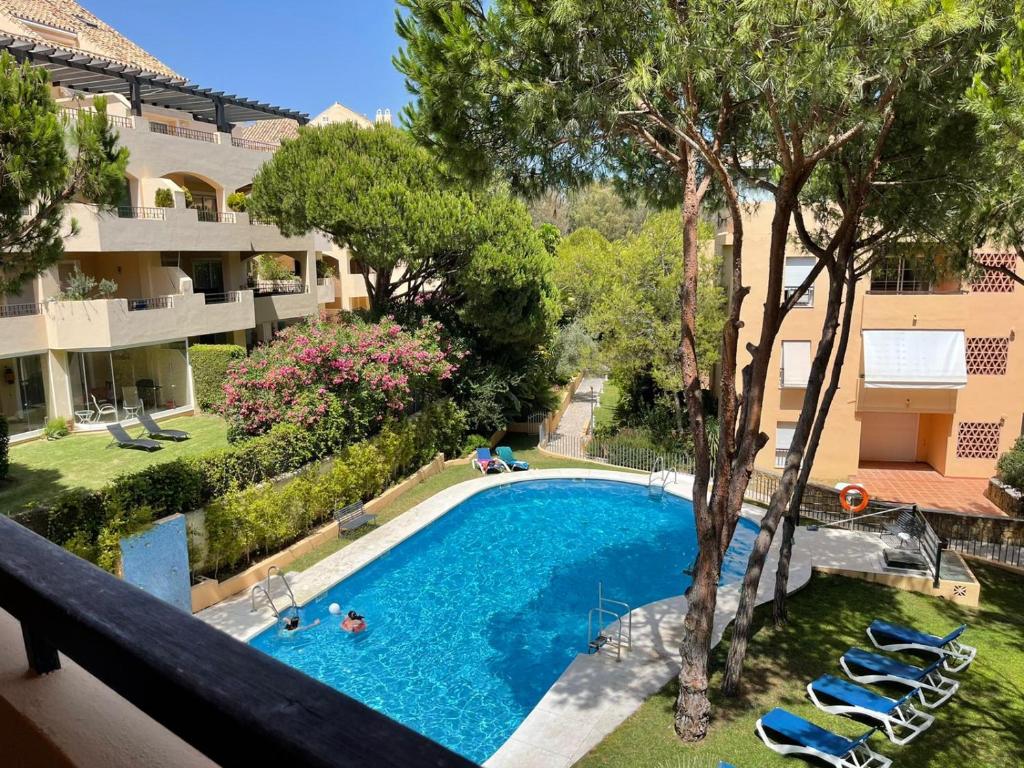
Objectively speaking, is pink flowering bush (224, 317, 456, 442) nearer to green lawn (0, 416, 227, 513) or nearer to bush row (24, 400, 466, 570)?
bush row (24, 400, 466, 570)

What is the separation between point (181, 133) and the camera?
29781mm

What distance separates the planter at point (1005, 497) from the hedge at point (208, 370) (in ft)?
90.6

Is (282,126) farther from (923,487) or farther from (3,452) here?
(923,487)

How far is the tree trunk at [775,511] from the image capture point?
39.5 feet

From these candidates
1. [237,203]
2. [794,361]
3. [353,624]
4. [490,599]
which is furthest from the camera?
[237,203]

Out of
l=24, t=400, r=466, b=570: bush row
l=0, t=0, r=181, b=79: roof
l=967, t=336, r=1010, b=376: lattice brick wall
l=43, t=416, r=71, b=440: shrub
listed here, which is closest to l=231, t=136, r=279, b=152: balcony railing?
l=0, t=0, r=181, b=79: roof

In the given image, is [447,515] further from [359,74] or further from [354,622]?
[359,74]

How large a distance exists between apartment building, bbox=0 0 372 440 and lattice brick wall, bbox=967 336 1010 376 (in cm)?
2767

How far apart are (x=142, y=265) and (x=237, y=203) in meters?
4.79

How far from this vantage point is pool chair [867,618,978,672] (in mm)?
13016

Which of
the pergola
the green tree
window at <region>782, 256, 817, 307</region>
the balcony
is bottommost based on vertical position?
the balcony

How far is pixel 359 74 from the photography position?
25.7m

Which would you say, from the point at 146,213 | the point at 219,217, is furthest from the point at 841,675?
the point at 219,217

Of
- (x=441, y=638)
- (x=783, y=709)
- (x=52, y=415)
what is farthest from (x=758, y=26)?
(x=52, y=415)
